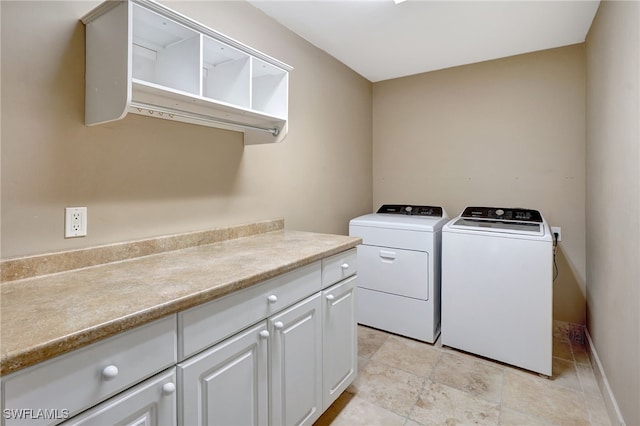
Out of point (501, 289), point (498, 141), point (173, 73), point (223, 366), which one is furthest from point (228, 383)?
point (498, 141)

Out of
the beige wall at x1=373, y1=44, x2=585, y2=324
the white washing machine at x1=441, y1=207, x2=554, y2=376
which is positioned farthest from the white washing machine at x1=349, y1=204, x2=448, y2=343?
the beige wall at x1=373, y1=44, x2=585, y2=324

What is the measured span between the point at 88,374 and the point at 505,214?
260 centimetres

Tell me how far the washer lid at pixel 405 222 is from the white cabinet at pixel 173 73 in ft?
3.74

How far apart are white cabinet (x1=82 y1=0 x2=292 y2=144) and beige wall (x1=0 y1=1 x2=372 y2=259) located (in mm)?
85

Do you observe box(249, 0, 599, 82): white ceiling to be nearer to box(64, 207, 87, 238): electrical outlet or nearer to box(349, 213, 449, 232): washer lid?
box(349, 213, 449, 232): washer lid

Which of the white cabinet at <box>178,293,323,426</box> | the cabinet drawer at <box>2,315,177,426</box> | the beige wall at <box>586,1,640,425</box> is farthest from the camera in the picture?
the beige wall at <box>586,1,640,425</box>

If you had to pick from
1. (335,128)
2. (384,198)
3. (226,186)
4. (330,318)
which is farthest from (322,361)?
(384,198)

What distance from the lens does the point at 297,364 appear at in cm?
137

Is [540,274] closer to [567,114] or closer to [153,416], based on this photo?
[567,114]

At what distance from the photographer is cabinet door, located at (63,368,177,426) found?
0.75 metres

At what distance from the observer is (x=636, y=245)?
1330 mm

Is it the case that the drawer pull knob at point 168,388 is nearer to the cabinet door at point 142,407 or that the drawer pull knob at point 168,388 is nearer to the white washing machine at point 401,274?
the cabinet door at point 142,407

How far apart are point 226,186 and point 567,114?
8.43ft

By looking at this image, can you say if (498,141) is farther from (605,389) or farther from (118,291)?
(118,291)
